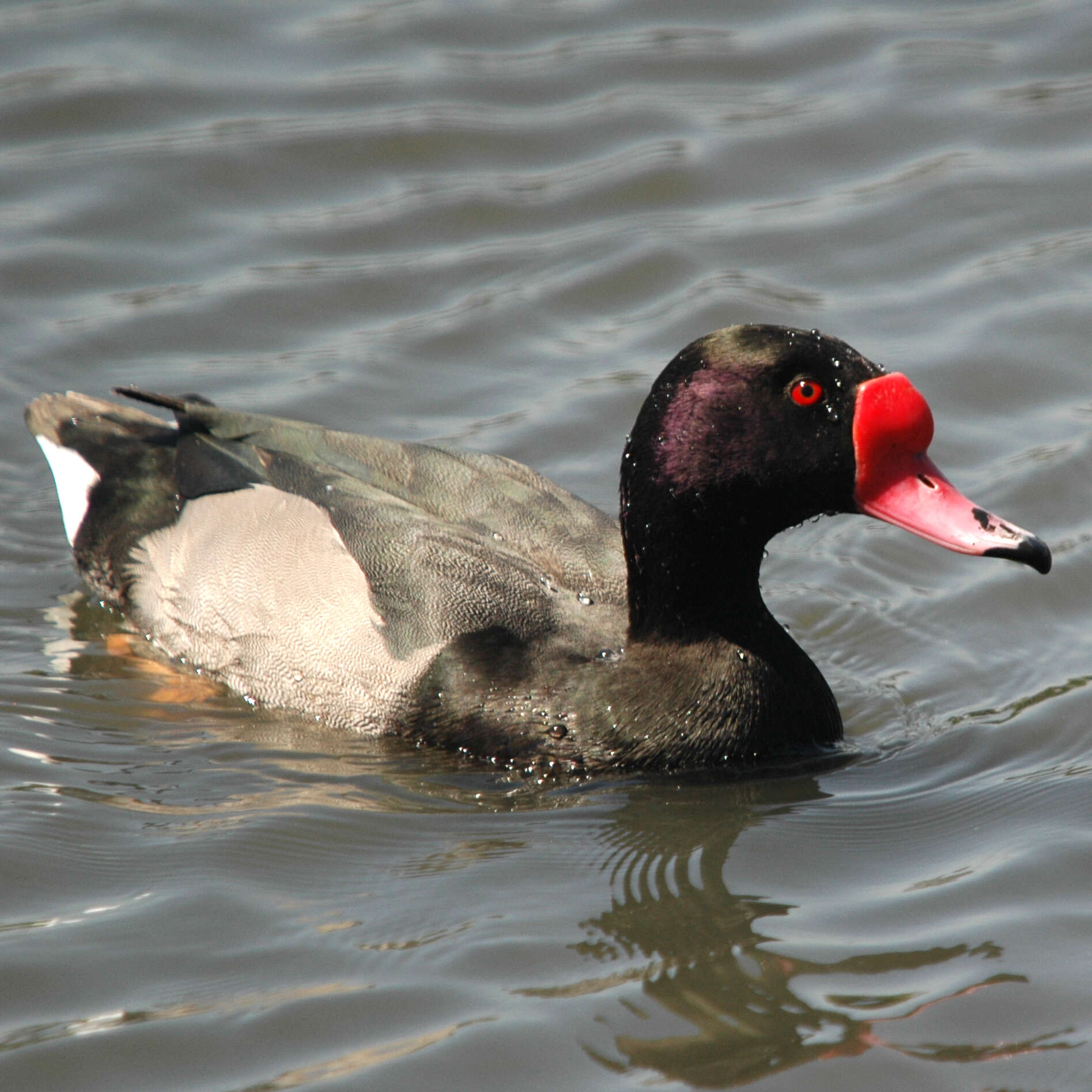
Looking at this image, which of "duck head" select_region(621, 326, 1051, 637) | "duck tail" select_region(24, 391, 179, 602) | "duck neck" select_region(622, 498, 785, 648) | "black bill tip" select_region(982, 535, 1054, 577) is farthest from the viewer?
"duck tail" select_region(24, 391, 179, 602)

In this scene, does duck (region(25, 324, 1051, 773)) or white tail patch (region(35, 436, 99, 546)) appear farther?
white tail patch (region(35, 436, 99, 546))

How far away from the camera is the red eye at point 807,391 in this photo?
550cm

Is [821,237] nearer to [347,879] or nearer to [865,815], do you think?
[865,815]

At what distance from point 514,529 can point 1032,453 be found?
2.85 m

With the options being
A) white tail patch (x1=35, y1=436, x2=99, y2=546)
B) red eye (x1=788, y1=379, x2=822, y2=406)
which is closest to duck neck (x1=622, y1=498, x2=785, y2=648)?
red eye (x1=788, y1=379, x2=822, y2=406)

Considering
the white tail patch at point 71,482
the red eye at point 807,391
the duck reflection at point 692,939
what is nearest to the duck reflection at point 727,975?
the duck reflection at point 692,939

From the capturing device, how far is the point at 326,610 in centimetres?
627

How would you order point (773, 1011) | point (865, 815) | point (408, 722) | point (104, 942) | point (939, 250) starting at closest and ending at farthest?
point (773, 1011), point (104, 942), point (865, 815), point (408, 722), point (939, 250)

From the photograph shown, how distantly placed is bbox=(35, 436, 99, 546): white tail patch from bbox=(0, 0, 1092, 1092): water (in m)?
0.33

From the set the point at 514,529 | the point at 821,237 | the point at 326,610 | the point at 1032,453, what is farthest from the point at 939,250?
the point at 326,610

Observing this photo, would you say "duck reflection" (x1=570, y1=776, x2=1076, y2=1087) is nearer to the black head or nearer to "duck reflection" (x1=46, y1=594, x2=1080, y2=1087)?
"duck reflection" (x1=46, y1=594, x2=1080, y2=1087)

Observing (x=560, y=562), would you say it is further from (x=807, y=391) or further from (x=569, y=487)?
(x=569, y=487)

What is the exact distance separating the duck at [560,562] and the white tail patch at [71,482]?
0.51m

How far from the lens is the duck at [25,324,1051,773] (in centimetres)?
554
